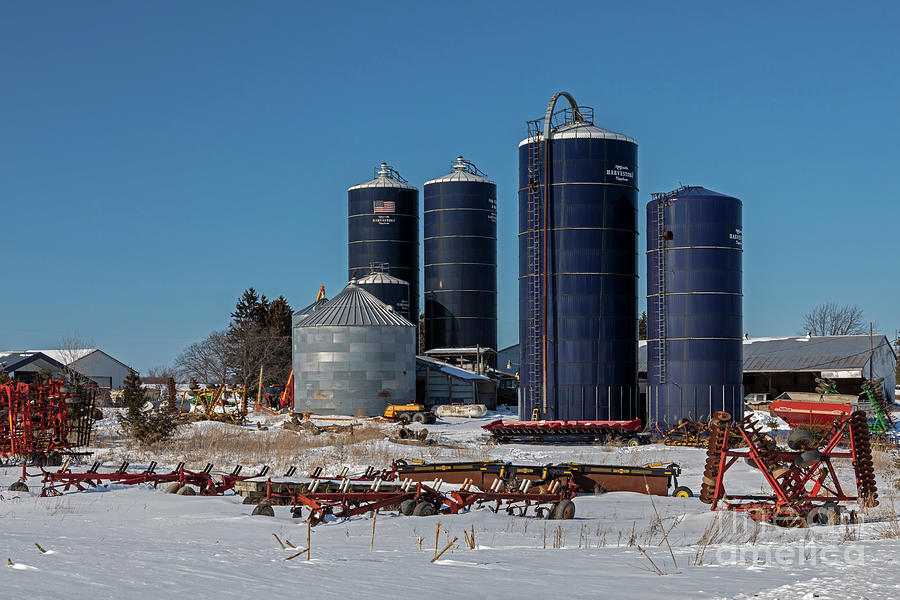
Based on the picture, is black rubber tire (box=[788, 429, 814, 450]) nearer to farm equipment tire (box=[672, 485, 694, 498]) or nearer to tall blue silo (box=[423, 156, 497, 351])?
farm equipment tire (box=[672, 485, 694, 498])

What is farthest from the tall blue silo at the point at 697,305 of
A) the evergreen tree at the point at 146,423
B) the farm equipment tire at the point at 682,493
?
the farm equipment tire at the point at 682,493

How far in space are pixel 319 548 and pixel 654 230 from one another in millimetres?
35923

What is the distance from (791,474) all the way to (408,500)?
22.0ft

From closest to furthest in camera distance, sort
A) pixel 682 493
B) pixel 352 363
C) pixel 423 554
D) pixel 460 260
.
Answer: pixel 423 554
pixel 682 493
pixel 352 363
pixel 460 260

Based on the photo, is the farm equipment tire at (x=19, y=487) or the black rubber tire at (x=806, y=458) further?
the farm equipment tire at (x=19, y=487)

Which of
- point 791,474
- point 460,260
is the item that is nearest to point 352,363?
point 460,260

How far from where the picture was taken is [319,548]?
12.9m

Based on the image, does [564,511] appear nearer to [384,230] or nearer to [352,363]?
[352,363]

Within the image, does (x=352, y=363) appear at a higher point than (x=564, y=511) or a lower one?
higher

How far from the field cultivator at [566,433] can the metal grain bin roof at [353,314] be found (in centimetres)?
1822

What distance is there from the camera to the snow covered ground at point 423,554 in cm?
A: 917

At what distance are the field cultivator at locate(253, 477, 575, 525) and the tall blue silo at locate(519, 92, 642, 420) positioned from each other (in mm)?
28066

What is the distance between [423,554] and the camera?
12.0 metres

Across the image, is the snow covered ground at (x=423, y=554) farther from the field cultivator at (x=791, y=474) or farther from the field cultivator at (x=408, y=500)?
the field cultivator at (x=791, y=474)
